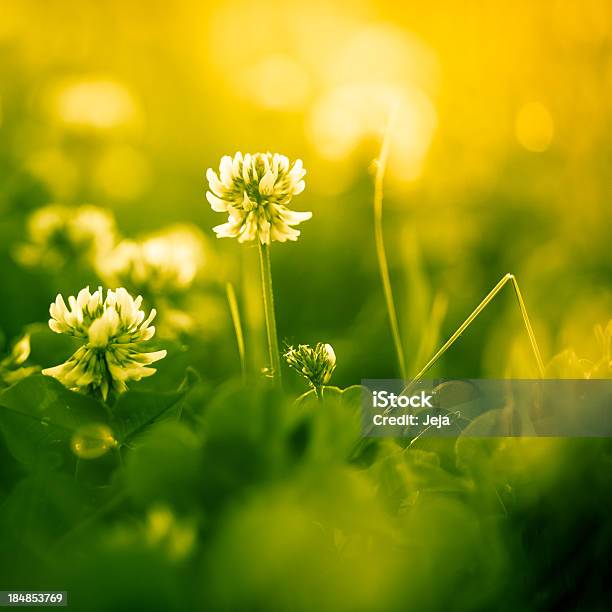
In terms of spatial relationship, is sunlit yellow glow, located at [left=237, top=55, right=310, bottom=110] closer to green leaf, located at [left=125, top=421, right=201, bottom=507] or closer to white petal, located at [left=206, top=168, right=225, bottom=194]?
white petal, located at [left=206, top=168, right=225, bottom=194]

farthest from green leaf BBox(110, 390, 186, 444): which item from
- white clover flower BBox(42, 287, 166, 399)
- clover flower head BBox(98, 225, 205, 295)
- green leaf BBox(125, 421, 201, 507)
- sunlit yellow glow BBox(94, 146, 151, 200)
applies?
sunlit yellow glow BBox(94, 146, 151, 200)

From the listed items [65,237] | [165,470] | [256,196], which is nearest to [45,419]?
[165,470]

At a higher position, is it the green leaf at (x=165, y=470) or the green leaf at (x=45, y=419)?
the green leaf at (x=45, y=419)

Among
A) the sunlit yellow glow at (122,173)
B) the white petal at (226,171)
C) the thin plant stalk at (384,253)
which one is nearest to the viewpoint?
the white petal at (226,171)

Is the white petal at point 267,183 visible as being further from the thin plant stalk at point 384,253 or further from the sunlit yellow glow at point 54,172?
the sunlit yellow glow at point 54,172

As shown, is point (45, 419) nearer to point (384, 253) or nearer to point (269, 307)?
point (269, 307)

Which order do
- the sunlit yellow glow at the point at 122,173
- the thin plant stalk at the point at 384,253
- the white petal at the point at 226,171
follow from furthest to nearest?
the sunlit yellow glow at the point at 122,173 < the thin plant stalk at the point at 384,253 < the white petal at the point at 226,171

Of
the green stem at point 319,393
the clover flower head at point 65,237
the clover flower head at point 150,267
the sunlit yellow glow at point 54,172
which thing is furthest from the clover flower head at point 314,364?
the sunlit yellow glow at point 54,172

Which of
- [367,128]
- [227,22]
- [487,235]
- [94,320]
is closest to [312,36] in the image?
[227,22]
